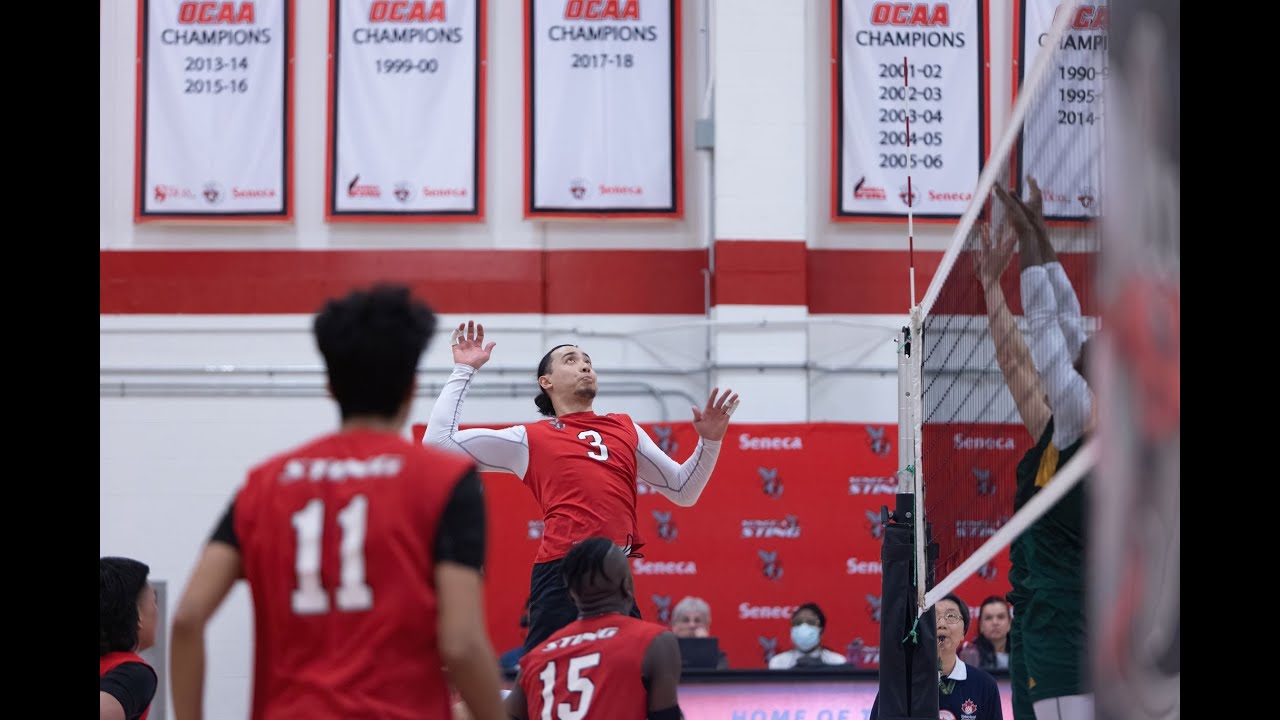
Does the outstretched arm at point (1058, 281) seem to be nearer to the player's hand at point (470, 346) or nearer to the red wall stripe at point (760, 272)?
the player's hand at point (470, 346)

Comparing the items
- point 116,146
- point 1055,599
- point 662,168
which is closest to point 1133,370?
point 1055,599

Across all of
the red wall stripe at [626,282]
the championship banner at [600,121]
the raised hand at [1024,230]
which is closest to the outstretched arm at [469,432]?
the raised hand at [1024,230]

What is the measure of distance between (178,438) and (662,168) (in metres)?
5.32

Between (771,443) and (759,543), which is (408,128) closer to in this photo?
(771,443)

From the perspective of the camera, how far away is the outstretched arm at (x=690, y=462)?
597 cm

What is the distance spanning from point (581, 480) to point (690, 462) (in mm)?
719

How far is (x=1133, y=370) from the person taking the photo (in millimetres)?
2740

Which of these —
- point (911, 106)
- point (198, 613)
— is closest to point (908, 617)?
point (198, 613)

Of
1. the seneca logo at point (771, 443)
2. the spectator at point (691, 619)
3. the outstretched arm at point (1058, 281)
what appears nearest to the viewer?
the outstretched arm at point (1058, 281)

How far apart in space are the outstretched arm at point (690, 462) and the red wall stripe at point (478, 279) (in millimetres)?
6309

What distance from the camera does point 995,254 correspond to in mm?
4492

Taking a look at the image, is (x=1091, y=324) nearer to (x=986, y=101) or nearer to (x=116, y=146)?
(x=986, y=101)
